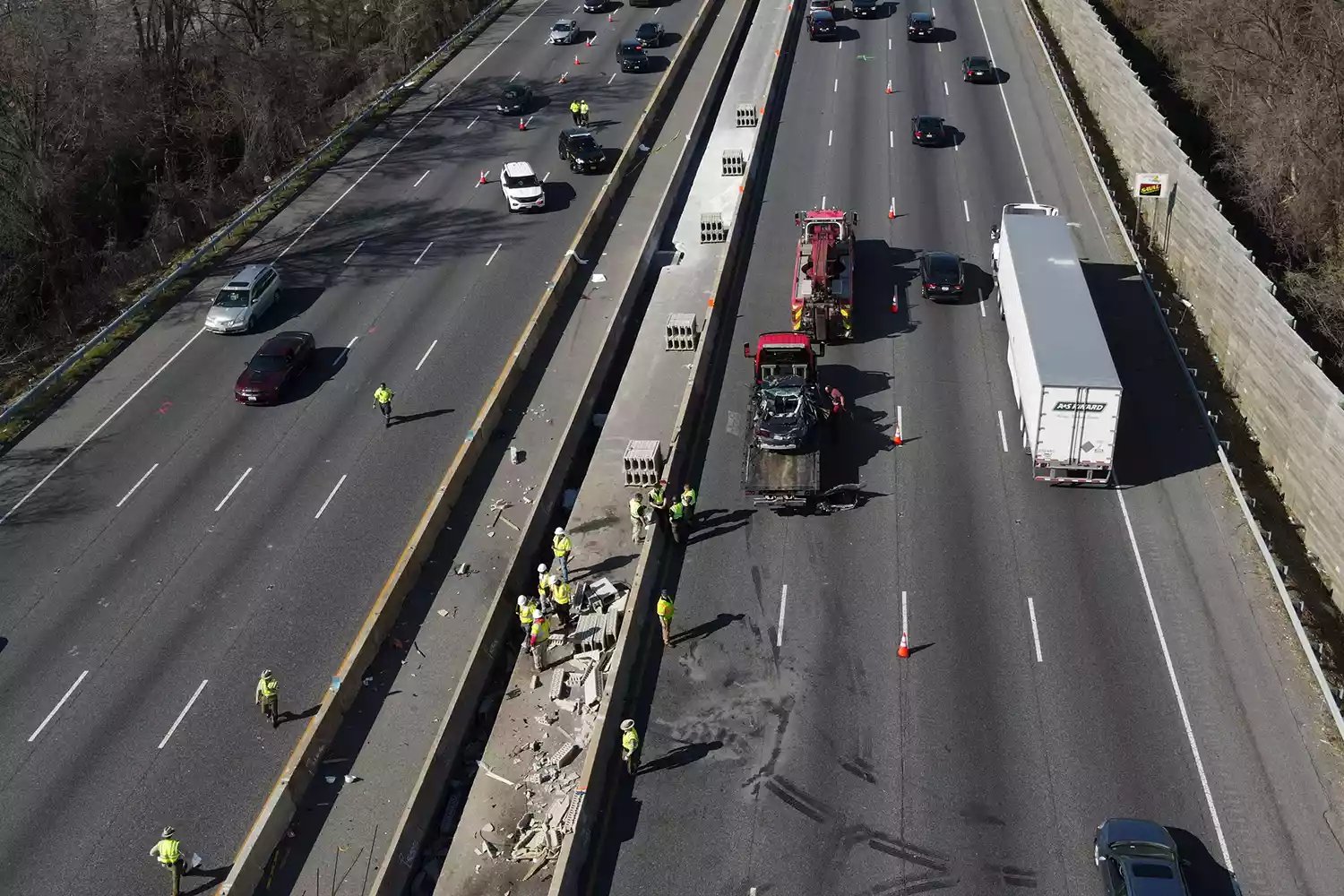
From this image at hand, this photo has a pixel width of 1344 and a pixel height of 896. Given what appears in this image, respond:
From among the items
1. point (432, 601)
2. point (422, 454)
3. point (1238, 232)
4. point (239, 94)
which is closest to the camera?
point (432, 601)

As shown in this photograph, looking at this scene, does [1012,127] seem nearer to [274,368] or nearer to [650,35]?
[650,35]

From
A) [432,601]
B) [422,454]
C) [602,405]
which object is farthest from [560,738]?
[602,405]

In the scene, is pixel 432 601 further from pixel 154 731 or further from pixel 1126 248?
pixel 1126 248

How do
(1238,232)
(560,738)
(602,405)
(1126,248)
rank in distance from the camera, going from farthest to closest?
1. (1238,232)
2. (1126,248)
3. (602,405)
4. (560,738)

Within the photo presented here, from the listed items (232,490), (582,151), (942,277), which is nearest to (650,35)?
(582,151)

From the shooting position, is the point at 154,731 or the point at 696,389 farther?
the point at 696,389

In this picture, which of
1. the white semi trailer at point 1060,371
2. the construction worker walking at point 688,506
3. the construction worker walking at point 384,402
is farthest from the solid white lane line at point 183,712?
the white semi trailer at point 1060,371

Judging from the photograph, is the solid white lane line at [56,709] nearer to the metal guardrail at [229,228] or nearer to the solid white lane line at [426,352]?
the metal guardrail at [229,228]
